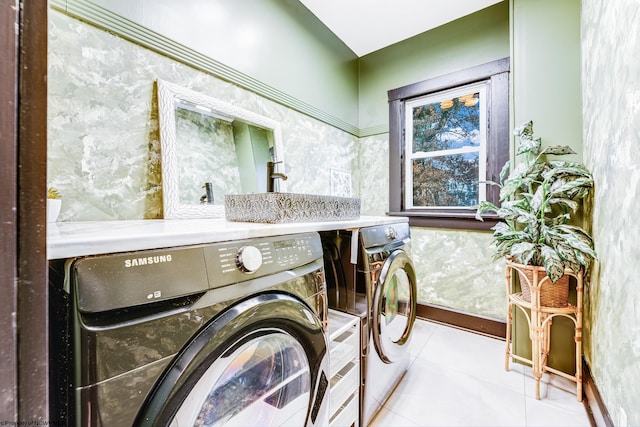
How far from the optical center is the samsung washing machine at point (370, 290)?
46.8 inches

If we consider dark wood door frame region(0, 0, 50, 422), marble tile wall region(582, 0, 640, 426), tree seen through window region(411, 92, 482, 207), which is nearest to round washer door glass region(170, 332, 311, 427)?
dark wood door frame region(0, 0, 50, 422)

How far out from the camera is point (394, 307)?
1.44m

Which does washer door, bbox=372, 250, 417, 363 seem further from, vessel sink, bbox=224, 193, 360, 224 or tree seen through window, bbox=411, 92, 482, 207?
tree seen through window, bbox=411, 92, 482, 207

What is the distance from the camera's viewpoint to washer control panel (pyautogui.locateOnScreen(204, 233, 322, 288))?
637 millimetres

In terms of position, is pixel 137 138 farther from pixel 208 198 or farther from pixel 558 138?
pixel 558 138

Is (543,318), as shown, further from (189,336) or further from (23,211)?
(23,211)

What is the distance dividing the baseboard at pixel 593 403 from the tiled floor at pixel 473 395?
36 millimetres

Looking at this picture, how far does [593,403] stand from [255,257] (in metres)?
1.87

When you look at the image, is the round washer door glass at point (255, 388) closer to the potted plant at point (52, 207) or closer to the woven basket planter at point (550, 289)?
the potted plant at point (52, 207)

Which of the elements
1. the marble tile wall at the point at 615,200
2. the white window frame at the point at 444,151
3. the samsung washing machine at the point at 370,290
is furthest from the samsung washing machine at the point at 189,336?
the white window frame at the point at 444,151

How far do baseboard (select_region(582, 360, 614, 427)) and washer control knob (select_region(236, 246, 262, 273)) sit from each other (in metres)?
1.61

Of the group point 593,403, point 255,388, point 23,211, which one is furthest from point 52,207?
point 593,403

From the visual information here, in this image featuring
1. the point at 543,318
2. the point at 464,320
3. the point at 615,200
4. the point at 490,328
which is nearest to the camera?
the point at 615,200

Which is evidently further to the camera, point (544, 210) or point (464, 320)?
point (464, 320)
